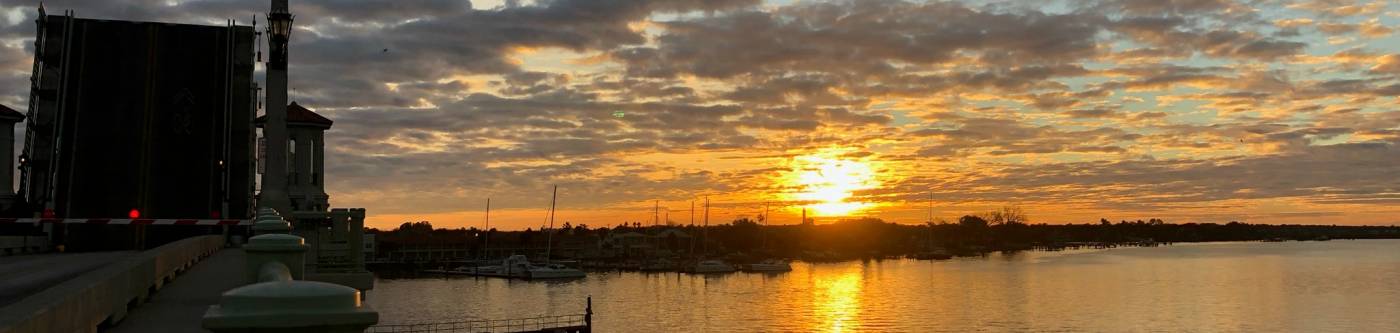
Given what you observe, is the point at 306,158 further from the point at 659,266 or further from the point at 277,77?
the point at 659,266

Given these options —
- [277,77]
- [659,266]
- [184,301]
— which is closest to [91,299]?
[184,301]

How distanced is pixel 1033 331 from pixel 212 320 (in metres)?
87.8

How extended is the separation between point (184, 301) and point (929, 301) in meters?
106

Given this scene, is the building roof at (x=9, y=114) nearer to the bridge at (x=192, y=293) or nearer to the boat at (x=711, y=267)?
the bridge at (x=192, y=293)

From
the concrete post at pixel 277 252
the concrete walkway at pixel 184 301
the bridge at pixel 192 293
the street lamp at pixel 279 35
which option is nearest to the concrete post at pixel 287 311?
the bridge at pixel 192 293

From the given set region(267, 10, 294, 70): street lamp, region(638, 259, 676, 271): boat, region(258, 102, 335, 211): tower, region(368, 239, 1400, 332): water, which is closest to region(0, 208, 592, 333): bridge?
region(267, 10, 294, 70): street lamp

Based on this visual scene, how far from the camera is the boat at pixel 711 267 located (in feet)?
573

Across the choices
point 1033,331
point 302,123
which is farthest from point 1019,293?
point 302,123

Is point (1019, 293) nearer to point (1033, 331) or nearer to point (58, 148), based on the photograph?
point (1033, 331)

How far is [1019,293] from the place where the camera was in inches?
5084

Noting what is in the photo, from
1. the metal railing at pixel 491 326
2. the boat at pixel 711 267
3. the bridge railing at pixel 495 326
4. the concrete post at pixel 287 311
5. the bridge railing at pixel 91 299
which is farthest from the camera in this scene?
the boat at pixel 711 267

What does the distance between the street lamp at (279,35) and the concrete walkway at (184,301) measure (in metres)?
2.94

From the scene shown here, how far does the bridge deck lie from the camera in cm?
1708

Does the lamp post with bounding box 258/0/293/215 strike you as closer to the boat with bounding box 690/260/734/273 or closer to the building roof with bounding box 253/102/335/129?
the building roof with bounding box 253/102/335/129
